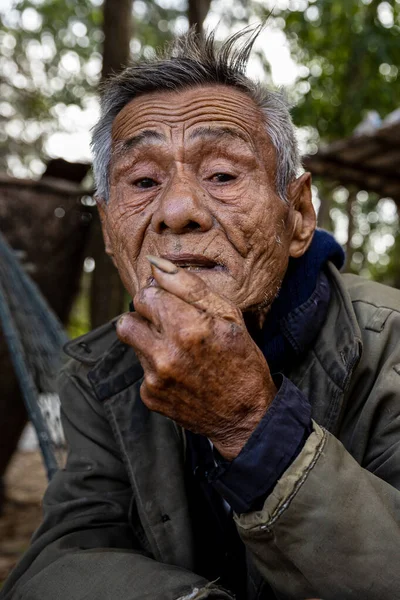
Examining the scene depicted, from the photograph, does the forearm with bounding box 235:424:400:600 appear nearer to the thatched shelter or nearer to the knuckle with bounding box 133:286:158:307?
the knuckle with bounding box 133:286:158:307

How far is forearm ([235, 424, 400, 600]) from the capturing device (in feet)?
4.17

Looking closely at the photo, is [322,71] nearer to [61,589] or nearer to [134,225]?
[134,225]

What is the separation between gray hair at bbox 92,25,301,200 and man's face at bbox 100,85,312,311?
0.11 feet

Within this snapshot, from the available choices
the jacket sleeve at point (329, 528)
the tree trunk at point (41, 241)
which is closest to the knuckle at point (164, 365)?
the jacket sleeve at point (329, 528)

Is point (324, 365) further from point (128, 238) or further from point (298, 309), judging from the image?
point (128, 238)

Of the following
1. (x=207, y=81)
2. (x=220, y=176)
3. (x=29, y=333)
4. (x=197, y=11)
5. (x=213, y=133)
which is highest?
(x=197, y=11)

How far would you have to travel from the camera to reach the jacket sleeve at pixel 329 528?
1.27 meters

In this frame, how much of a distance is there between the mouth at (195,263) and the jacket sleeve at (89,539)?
0.68 metres

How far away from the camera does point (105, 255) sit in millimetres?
4227

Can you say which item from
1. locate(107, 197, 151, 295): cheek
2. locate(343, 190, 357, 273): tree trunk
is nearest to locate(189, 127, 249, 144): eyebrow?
locate(107, 197, 151, 295): cheek

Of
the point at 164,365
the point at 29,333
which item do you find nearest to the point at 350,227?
the point at 29,333

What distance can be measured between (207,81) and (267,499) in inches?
49.2

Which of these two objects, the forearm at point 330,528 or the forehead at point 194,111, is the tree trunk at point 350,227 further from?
the forearm at point 330,528

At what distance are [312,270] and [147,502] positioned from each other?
33.7 inches
